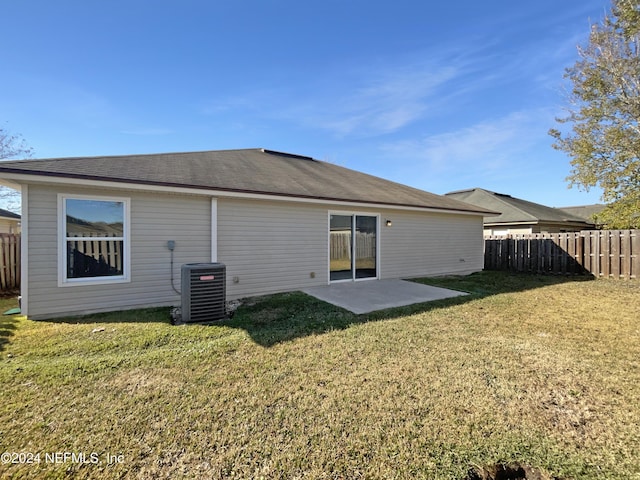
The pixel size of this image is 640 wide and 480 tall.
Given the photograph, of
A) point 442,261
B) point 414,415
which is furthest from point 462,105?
point 414,415

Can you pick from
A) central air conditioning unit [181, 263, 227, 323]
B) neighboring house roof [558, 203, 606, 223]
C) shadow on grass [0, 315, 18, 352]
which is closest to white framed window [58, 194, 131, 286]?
shadow on grass [0, 315, 18, 352]

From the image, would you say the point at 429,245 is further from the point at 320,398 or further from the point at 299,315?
the point at 320,398

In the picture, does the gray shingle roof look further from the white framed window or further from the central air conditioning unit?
the white framed window

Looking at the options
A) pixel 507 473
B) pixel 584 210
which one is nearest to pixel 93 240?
pixel 507 473

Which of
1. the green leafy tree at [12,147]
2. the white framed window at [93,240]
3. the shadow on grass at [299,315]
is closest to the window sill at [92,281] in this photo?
the white framed window at [93,240]

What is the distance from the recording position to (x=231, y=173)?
796 centimetres

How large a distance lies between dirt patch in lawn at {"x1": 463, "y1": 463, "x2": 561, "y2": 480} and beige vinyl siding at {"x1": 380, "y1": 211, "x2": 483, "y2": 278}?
24.5ft

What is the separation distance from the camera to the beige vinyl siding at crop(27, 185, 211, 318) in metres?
5.26

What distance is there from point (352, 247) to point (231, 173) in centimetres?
407

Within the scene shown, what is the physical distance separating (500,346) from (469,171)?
69.0ft

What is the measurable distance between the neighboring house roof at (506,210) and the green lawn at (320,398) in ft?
39.6

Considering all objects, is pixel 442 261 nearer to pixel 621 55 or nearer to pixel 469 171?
pixel 621 55

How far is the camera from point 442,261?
Result: 11016mm

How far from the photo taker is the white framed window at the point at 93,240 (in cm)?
546
